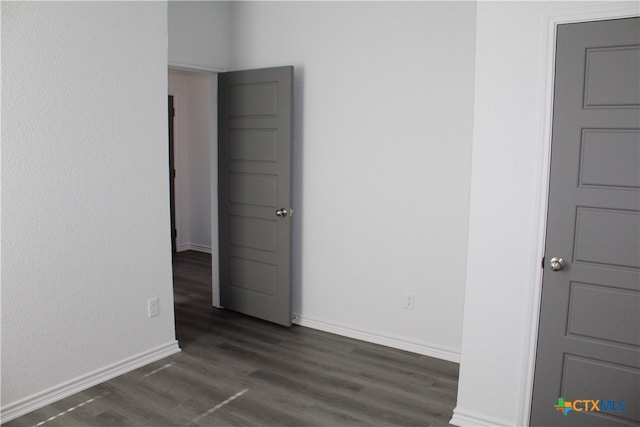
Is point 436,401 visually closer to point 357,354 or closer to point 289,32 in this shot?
point 357,354

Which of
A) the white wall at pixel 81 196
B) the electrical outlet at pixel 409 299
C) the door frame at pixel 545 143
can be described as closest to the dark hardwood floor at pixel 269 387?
the white wall at pixel 81 196

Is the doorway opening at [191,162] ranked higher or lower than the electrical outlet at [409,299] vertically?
higher

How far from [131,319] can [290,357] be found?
1083 millimetres

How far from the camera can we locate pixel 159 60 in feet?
11.2

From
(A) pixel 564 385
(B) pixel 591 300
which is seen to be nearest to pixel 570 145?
(B) pixel 591 300

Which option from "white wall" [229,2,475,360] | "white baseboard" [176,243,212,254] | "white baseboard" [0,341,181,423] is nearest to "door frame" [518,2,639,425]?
"white wall" [229,2,475,360]

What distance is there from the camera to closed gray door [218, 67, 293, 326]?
401cm

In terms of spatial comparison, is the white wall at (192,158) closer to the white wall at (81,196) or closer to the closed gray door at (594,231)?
the white wall at (81,196)

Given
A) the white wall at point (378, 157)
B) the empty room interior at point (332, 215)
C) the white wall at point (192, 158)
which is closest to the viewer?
the empty room interior at point (332, 215)

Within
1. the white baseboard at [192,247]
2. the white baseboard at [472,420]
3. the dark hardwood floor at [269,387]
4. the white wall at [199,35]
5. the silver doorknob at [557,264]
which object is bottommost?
the dark hardwood floor at [269,387]

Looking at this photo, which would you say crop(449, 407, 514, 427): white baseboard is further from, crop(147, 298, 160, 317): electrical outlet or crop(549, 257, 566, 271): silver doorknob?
crop(147, 298, 160, 317): electrical outlet

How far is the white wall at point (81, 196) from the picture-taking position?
2.75 metres

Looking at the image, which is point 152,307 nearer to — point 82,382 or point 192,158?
point 82,382

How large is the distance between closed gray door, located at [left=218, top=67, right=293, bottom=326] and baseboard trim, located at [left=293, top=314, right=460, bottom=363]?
20 cm
